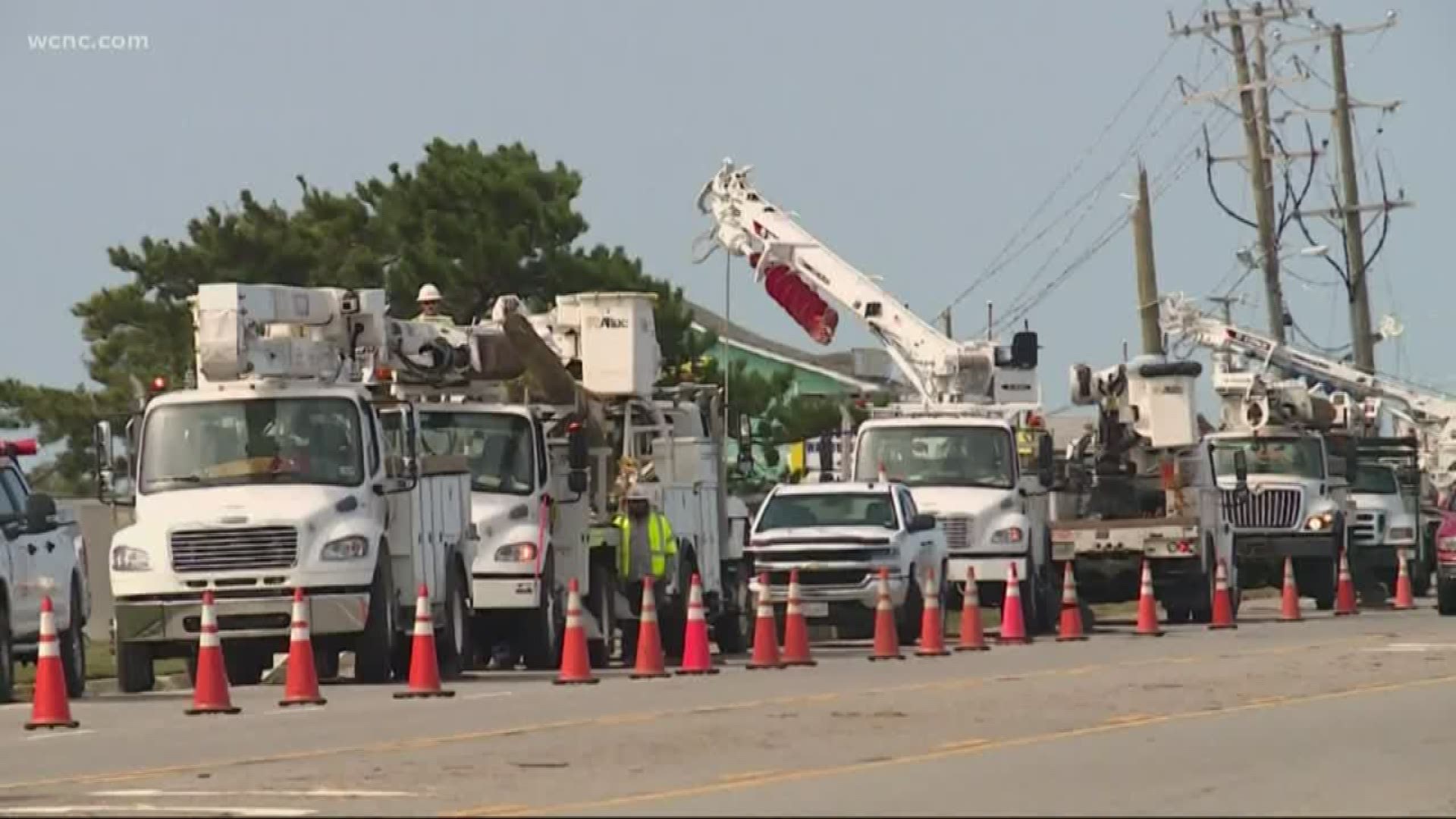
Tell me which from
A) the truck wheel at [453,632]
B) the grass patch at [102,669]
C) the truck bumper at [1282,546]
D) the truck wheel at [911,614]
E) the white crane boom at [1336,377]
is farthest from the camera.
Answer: the white crane boom at [1336,377]

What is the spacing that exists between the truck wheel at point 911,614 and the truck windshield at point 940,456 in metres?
2.85

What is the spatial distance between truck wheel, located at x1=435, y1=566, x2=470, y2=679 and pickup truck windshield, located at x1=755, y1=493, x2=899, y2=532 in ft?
23.4

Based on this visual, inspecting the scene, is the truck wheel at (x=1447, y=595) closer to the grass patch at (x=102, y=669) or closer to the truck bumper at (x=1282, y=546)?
the truck bumper at (x=1282, y=546)

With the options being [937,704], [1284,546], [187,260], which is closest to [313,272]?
[187,260]

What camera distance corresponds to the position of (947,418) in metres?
39.2

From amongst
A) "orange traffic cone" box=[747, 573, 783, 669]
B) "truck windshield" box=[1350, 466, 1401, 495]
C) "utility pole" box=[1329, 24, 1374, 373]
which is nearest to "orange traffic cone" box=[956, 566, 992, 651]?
"orange traffic cone" box=[747, 573, 783, 669]

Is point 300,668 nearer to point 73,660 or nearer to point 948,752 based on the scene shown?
point 73,660

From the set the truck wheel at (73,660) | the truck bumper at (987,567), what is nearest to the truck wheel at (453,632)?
the truck wheel at (73,660)

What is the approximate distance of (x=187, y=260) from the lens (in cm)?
5944

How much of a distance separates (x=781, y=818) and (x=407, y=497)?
14909 mm

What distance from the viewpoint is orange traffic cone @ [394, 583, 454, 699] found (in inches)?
1008

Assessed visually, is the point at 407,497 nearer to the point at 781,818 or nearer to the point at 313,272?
the point at 781,818

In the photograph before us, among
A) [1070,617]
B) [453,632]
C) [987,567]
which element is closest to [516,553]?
[453,632]

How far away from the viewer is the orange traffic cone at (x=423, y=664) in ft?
84.0
